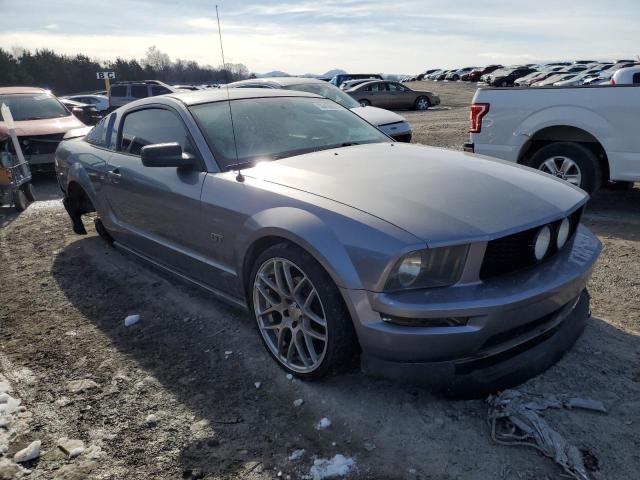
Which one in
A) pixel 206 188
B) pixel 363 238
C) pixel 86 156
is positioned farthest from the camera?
pixel 86 156

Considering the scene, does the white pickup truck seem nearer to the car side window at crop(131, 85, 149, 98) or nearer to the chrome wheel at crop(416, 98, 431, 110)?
the car side window at crop(131, 85, 149, 98)

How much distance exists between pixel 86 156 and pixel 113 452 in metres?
3.22

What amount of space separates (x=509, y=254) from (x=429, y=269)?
1.49ft

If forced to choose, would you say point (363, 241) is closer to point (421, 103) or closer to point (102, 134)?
point (102, 134)

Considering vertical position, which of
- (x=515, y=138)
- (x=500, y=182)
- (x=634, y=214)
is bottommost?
(x=634, y=214)

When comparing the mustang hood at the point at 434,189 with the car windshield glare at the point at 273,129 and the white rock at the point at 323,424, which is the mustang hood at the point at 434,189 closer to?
the car windshield glare at the point at 273,129

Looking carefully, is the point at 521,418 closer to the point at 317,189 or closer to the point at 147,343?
the point at 317,189

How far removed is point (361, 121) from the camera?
13.9 feet

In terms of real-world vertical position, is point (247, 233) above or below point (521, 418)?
above

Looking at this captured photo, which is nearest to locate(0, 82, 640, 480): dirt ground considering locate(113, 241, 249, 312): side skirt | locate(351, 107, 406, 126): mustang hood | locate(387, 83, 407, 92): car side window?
locate(113, 241, 249, 312): side skirt

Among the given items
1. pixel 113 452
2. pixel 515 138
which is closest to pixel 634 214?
pixel 515 138

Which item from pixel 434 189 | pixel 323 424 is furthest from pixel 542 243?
pixel 323 424

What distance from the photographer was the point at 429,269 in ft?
7.47

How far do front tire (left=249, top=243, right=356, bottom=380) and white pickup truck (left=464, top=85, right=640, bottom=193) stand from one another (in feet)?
13.6
